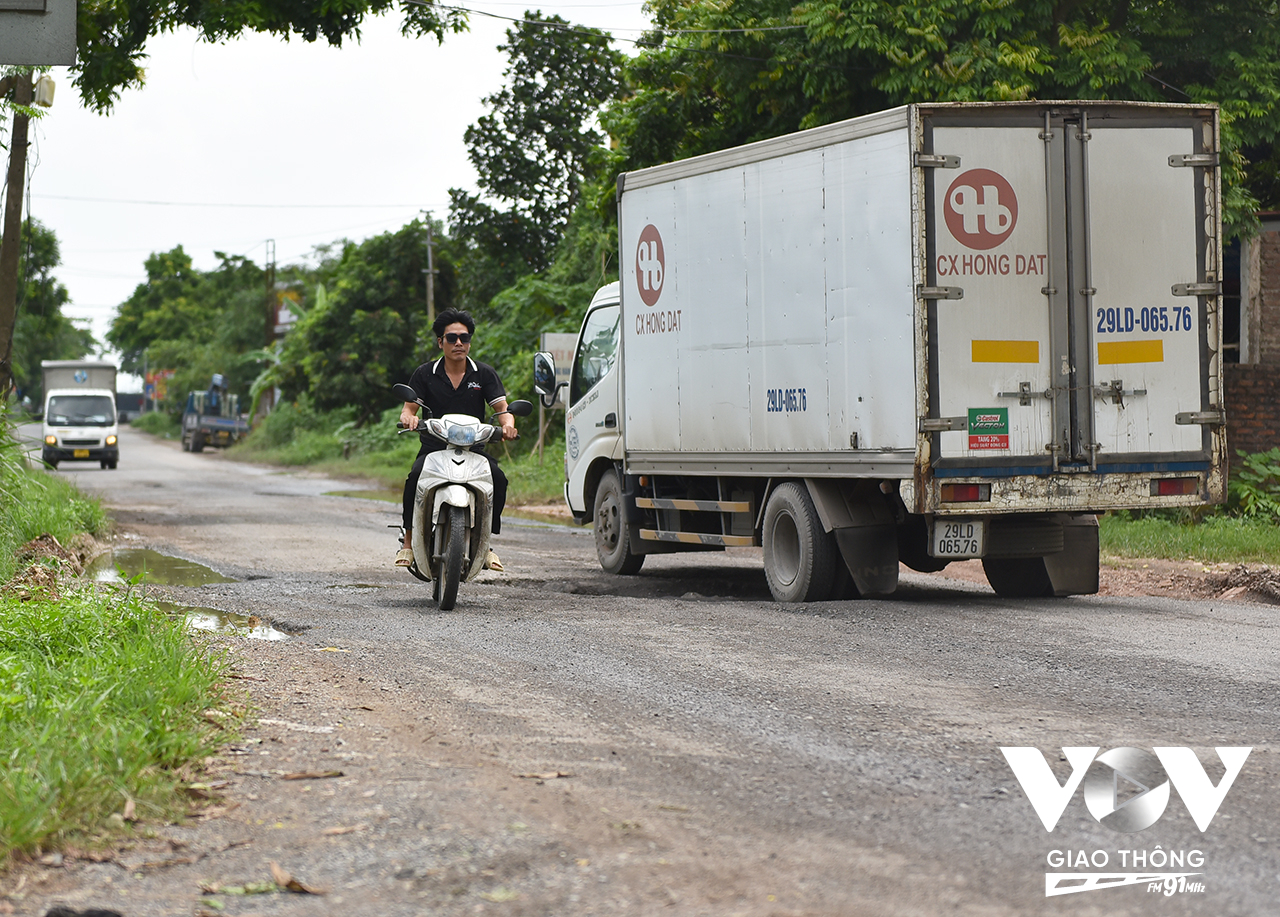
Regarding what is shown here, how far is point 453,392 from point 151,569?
4.41 metres

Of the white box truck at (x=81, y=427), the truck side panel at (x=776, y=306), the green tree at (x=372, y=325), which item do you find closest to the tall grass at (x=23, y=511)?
the truck side panel at (x=776, y=306)

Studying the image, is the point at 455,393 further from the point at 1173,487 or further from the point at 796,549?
the point at 1173,487

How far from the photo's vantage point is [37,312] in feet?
179

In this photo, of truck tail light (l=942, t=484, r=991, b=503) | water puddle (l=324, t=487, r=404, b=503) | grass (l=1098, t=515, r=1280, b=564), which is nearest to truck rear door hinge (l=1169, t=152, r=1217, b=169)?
truck tail light (l=942, t=484, r=991, b=503)

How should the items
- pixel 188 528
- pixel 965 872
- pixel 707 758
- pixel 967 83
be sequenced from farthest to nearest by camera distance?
1. pixel 188 528
2. pixel 967 83
3. pixel 707 758
4. pixel 965 872

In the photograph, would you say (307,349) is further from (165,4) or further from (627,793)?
(627,793)

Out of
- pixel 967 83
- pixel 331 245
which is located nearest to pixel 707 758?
Result: pixel 967 83

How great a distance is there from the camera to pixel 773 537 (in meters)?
10.6

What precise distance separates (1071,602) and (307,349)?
39.3 metres

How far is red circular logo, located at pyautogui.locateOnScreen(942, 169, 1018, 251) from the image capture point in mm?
9125

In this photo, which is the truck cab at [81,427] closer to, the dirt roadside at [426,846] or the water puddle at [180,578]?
the water puddle at [180,578]

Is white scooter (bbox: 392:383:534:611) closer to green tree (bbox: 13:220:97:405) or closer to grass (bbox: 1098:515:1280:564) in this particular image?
grass (bbox: 1098:515:1280:564)

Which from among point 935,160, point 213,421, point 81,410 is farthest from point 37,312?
point 935,160

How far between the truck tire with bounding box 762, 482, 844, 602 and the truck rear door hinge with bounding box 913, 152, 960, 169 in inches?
98.3
